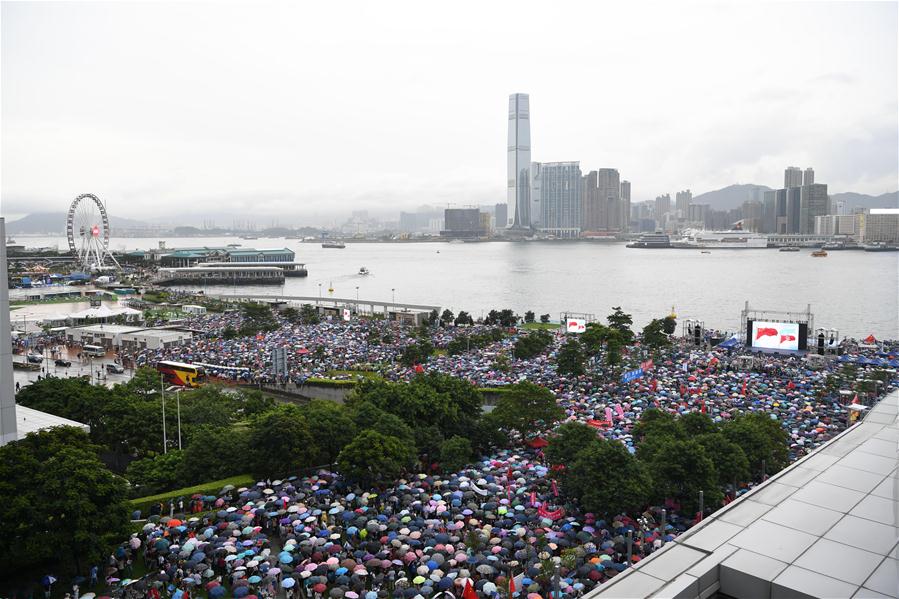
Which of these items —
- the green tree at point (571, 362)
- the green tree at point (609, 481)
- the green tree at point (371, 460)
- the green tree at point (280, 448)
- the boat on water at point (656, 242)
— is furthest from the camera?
the boat on water at point (656, 242)

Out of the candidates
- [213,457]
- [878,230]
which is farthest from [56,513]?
[878,230]

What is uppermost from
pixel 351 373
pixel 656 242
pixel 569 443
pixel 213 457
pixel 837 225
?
pixel 837 225

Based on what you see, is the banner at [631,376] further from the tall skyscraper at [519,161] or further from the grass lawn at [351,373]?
the tall skyscraper at [519,161]

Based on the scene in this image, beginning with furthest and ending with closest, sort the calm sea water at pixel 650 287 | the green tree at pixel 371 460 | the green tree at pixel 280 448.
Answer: the calm sea water at pixel 650 287, the green tree at pixel 280 448, the green tree at pixel 371 460

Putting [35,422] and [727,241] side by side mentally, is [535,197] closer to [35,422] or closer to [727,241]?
[727,241]

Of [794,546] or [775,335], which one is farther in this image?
[775,335]

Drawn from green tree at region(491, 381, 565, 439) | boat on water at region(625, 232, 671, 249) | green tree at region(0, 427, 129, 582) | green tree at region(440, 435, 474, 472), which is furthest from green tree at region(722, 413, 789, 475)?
boat on water at region(625, 232, 671, 249)

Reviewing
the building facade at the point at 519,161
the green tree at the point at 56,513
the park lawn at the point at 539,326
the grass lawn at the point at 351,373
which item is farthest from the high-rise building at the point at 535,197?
the green tree at the point at 56,513
